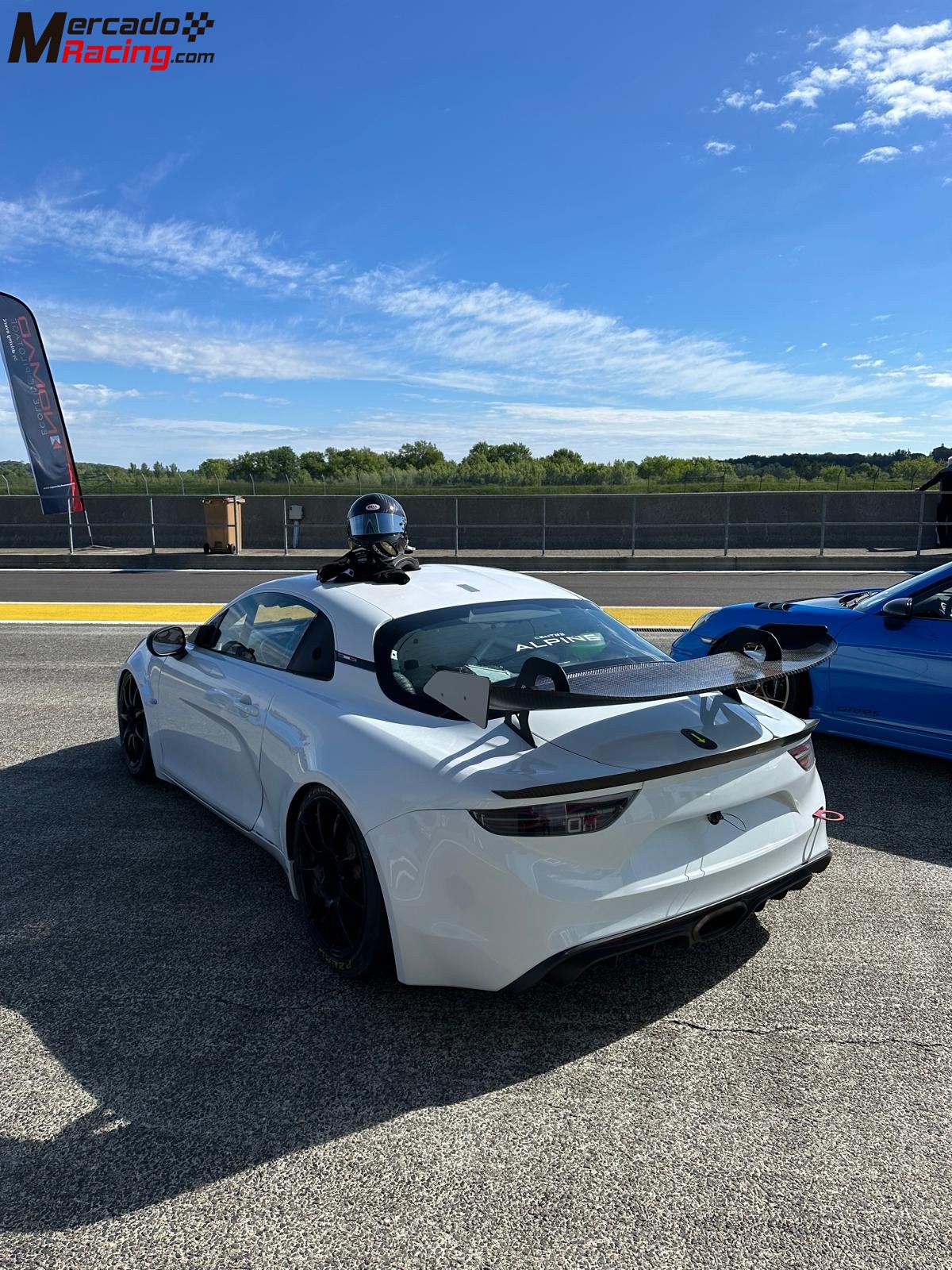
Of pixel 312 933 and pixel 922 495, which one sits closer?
pixel 312 933

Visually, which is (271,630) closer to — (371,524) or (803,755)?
(803,755)

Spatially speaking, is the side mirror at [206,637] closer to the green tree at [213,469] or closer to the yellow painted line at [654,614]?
the yellow painted line at [654,614]

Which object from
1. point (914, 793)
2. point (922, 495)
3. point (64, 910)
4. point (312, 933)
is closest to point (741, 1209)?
point (312, 933)

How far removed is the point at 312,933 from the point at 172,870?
1.14 m

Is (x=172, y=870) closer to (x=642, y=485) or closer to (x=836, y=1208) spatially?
(x=836, y=1208)

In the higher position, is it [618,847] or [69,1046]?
[618,847]

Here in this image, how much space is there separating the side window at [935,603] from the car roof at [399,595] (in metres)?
2.56

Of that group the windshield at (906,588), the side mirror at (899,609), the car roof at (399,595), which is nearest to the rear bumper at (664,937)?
the car roof at (399,595)

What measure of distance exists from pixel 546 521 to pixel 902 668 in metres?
20.2

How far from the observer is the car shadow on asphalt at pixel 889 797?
181 inches

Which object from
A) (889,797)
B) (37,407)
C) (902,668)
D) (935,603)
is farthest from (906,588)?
(37,407)

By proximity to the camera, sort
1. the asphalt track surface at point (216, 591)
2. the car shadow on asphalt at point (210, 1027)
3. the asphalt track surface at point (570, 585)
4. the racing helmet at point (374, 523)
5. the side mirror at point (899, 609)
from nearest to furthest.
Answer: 1. the car shadow on asphalt at point (210, 1027)
2. the side mirror at point (899, 609)
3. the racing helmet at point (374, 523)
4. the asphalt track surface at point (216, 591)
5. the asphalt track surface at point (570, 585)

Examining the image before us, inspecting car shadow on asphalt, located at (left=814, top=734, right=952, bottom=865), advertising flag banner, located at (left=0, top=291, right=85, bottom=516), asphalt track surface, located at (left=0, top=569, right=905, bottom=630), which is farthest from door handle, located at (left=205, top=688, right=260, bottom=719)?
advertising flag banner, located at (left=0, top=291, right=85, bottom=516)

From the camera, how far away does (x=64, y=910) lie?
3848 millimetres
